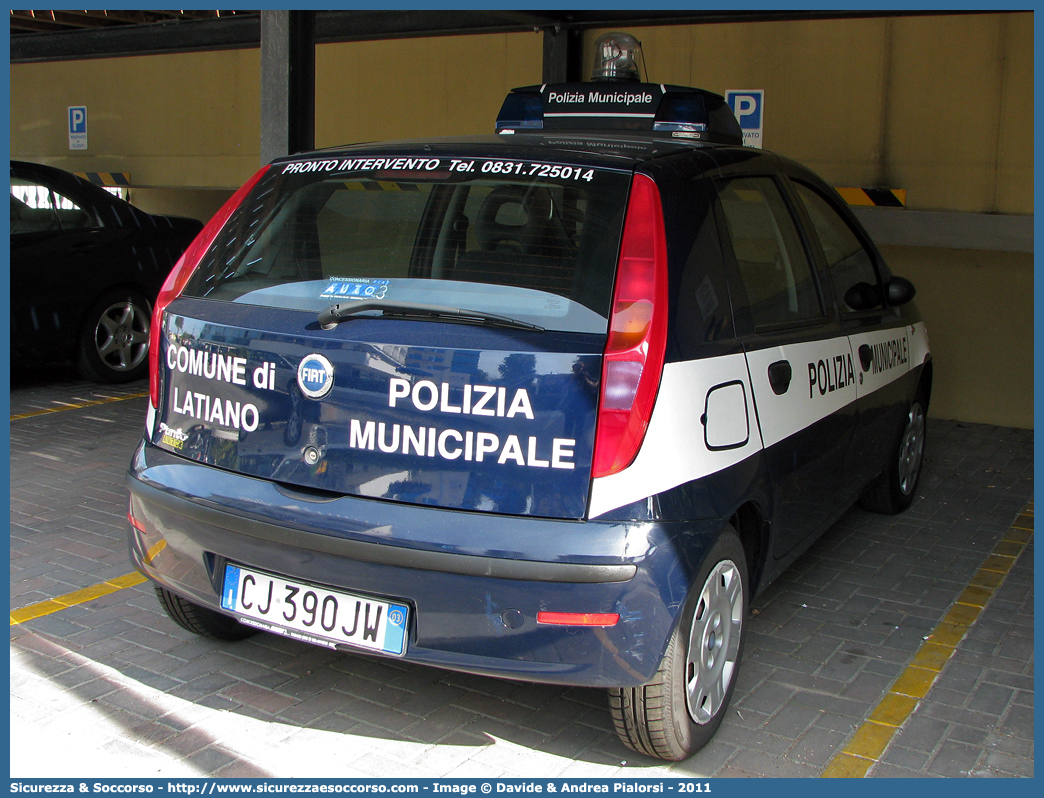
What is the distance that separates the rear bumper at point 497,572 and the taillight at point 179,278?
0.63m

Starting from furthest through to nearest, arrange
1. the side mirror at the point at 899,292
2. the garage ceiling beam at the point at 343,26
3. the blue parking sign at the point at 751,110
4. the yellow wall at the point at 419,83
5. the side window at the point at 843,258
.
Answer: the yellow wall at the point at 419,83
the garage ceiling beam at the point at 343,26
the blue parking sign at the point at 751,110
the side mirror at the point at 899,292
the side window at the point at 843,258

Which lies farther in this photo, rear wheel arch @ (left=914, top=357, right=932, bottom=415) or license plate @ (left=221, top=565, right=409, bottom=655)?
rear wheel arch @ (left=914, top=357, right=932, bottom=415)

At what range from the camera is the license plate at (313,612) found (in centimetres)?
259

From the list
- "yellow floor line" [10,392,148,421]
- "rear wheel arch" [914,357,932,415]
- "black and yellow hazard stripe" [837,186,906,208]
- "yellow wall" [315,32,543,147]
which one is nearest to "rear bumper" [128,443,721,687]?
"rear wheel arch" [914,357,932,415]

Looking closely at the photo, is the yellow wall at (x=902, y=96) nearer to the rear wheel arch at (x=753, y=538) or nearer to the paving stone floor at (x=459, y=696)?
the paving stone floor at (x=459, y=696)

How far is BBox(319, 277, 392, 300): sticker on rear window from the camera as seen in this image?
2717mm

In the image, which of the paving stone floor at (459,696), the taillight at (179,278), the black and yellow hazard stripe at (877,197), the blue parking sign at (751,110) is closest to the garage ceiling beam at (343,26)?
the blue parking sign at (751,110)

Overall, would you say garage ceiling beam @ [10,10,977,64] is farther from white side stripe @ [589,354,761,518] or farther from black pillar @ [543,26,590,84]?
white side stripe @ [589,354,761,518]

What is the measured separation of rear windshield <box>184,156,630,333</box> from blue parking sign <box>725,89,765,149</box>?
16.9ft

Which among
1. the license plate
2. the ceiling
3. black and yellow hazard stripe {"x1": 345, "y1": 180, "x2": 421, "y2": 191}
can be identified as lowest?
the license plate

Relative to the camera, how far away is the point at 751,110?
7570 millimetres
